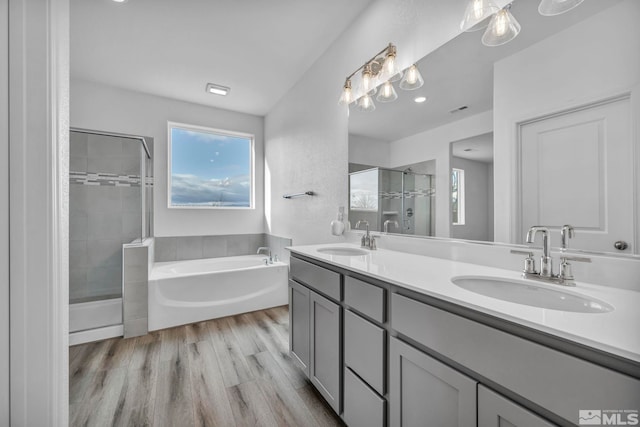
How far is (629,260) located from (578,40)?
0.76 meters

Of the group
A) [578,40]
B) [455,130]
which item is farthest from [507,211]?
[578,40]

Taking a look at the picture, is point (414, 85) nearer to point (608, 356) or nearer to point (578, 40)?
point (578, 40)

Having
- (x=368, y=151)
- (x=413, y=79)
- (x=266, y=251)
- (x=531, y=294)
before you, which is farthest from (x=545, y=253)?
(x=266, y=251)

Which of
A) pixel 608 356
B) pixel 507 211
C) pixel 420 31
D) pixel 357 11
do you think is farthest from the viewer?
pixel 357 11

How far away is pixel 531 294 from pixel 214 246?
354 cm

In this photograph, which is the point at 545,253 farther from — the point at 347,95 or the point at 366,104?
the point at 347,95

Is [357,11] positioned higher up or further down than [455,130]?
higher up

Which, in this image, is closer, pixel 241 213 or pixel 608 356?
pixel 608 356

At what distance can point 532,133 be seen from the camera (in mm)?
1061

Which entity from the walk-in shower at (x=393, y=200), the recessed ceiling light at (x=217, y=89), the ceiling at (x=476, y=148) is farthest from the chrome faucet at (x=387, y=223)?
the recessed ceiling light at (x=217, y=89)

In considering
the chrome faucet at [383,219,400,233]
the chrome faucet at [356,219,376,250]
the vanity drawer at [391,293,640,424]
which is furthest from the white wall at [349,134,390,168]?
the vanity drawer at [391,293,640,424]

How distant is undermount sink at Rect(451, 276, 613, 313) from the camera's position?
785mm

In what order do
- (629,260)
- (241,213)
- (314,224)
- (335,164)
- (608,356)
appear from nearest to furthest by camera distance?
(608,356), (629,260), (335,164), (314,224), (241,213)

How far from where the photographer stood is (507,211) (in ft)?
3.79
